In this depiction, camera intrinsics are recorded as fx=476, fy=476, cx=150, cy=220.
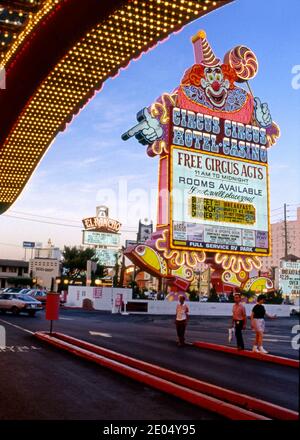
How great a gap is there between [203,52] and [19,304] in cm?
2814

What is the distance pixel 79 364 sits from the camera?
35.0ft

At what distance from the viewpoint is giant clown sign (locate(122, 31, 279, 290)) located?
39.1m

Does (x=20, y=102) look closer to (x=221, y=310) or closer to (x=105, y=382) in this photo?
(x=105, y=382)

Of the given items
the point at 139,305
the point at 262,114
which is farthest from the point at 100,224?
the point at 139,305

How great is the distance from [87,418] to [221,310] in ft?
128

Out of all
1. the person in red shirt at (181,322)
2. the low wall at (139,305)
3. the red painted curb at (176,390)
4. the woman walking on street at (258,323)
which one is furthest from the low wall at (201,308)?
the woman walking on street at (258,323)

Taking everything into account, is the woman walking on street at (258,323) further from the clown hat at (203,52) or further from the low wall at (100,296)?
the clown hat at (203,52)

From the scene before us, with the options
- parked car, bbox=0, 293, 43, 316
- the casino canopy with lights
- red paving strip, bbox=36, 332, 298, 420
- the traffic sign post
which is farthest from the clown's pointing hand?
the casino canopy with lights

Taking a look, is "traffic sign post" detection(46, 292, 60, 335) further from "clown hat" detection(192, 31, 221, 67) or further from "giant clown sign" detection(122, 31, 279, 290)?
"clown hat" detection(192, 31, 221, 67)

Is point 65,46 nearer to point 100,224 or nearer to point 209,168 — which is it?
point 209,168

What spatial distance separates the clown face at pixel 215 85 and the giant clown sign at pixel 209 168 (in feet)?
0.30

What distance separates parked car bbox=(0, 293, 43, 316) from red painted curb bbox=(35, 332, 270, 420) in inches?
679

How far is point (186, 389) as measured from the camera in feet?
23.8

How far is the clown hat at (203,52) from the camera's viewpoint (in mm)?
43719
